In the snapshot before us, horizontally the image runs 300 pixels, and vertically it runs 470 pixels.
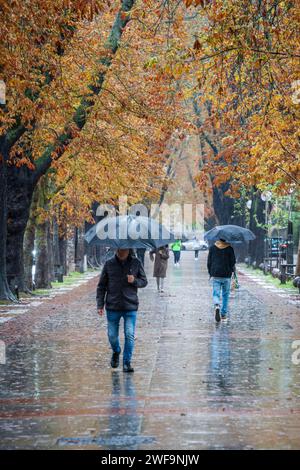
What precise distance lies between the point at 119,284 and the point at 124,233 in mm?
1171

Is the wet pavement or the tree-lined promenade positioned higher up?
the tree-lined promenade

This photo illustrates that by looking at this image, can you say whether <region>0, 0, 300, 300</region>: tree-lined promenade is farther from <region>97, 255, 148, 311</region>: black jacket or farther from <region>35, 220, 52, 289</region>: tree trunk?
<region>97, 255, 148, 311</region>: black jacket

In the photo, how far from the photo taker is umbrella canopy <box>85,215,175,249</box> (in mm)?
14930

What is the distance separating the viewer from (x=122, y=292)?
14.2 metres

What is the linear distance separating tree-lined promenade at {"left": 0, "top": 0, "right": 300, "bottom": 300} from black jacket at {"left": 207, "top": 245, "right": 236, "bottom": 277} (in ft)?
8.71

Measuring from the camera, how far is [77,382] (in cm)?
1341

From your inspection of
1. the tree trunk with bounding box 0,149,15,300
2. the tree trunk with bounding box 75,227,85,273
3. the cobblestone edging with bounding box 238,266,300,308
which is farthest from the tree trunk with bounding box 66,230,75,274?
the tree trunk with bounding box 0,149,15,300

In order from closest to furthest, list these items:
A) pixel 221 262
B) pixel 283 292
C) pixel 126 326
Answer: pixel 126 326 < pixel 221 262 < pixel 283 292

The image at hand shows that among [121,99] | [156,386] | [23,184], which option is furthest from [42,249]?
[156,386]

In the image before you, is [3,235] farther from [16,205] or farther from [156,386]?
[156,386]

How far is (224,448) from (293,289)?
2806cm

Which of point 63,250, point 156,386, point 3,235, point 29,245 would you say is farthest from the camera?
point 63,250

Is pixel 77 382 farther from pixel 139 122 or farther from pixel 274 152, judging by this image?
pixel 139 122

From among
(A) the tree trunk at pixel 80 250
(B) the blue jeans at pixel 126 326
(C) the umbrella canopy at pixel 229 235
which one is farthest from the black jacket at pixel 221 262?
(A) the tree trunk at pixel 80 250
